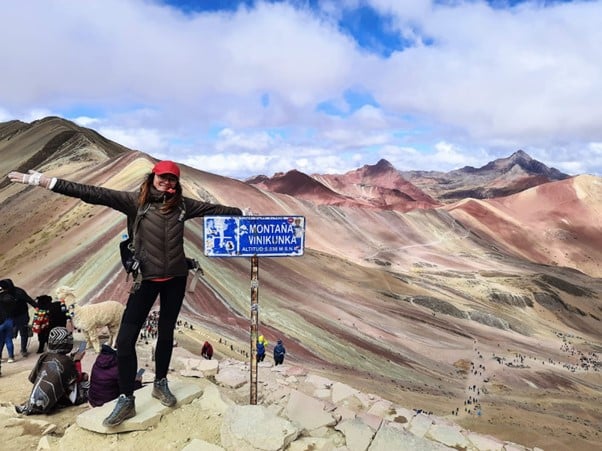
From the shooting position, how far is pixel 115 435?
473 centimetres

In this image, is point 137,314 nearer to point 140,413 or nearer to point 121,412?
point 121,412

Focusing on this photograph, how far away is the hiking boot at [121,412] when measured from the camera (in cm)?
462

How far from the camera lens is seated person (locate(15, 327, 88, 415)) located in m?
5.60

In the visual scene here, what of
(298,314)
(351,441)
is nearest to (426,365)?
(298,314)

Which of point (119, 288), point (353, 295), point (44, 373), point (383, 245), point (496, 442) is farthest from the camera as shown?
point (383, 245)

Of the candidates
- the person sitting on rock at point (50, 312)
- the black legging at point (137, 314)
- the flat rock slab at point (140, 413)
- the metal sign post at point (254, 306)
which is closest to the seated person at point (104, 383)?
the flat rock slab at point (140, 413)

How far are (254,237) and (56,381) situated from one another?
3.01 metres

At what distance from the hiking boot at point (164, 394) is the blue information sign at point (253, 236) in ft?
5.05

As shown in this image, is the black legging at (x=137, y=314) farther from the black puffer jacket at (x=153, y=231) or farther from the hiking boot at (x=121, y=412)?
the black puffer jacket at (x=153, y=231)

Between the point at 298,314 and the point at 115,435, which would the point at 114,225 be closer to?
the point at 298,314

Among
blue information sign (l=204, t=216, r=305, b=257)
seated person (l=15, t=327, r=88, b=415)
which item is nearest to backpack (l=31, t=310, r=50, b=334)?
seated person (l=15, t=327, r=88, b=415)

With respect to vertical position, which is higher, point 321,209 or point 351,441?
point 321,209

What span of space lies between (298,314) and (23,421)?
2163 centimetres

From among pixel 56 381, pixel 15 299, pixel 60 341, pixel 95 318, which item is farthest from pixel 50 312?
pixel 56 381
